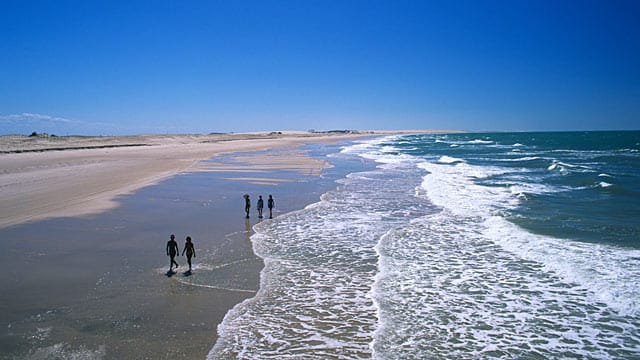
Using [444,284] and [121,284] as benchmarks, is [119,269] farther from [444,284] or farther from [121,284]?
[444,284]

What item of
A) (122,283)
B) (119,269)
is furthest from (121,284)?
(119,269)

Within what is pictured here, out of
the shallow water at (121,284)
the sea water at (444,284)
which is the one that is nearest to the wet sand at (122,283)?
the shallow water at (121,284)

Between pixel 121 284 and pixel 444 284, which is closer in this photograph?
pixel 121 284

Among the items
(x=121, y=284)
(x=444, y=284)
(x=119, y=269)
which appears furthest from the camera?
(x=119, y=269)

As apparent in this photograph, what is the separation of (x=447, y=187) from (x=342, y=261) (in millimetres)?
16406

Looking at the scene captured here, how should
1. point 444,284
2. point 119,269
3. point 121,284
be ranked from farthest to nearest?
1. point 119,269
2. point 444,284
3. point 121,284

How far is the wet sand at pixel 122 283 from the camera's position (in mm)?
7652

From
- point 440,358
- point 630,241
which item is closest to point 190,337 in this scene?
point 440,358

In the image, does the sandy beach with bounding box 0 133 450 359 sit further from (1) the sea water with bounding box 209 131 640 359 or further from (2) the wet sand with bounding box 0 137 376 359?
(1) the sea water with bounding box 209 131 640 359

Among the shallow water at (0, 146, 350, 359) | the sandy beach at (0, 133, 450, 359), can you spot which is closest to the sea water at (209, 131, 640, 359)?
the shallow water at (0, 146, 350, 359)

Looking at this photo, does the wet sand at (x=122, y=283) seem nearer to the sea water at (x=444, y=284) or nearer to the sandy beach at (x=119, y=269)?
the sandy beach at (x=119, y=269)

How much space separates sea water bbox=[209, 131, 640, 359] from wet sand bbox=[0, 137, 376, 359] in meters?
0.74

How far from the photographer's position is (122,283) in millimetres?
10406

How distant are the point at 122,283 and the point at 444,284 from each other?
791 centimetres
